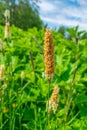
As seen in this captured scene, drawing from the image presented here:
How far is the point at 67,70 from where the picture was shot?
3.64 m

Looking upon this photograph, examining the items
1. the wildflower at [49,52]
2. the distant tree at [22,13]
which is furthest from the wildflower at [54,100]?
the distant tree at [22,13]

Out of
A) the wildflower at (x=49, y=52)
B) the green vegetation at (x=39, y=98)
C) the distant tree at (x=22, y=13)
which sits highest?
the distant tree at (x=22, y=13)

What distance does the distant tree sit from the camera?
72188mm

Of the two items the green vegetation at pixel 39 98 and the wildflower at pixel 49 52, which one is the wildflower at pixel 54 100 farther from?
the green vegetation at pixel 39 98

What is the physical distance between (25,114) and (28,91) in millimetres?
330

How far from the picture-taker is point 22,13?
241 ft

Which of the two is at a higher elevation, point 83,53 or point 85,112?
point 83,53

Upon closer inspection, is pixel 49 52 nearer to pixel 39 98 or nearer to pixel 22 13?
pixel 39 98

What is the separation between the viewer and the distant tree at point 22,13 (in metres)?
72.2

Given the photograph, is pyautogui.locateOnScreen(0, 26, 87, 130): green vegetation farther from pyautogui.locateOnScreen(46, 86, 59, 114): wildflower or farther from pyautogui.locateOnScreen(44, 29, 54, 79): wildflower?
pyautogui.locateOnScreen(44, 29, 54, 79): wildflower

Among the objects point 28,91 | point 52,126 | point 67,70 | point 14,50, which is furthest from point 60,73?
point 14,50

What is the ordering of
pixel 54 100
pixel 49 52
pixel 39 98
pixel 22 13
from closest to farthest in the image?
pixel 49 52 → pixel 54 100 → pixel 39 98 → pixel 22 13

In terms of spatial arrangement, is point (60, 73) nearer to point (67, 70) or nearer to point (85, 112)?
point (67, 70)

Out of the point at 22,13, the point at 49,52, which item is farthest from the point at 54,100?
the point at 22,13
